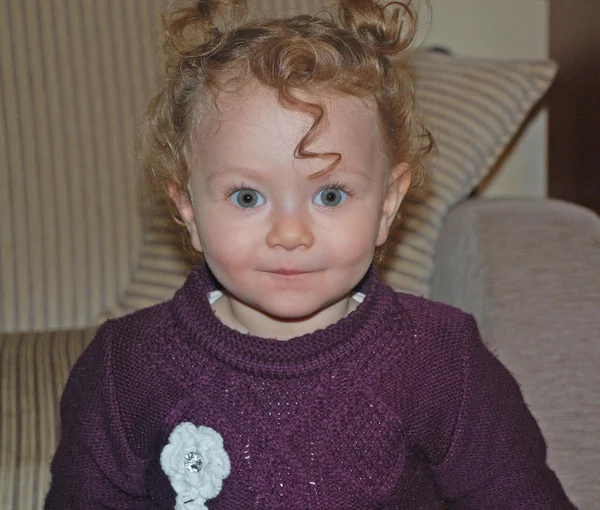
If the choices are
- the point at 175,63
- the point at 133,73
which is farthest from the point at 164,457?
the point at 133,73

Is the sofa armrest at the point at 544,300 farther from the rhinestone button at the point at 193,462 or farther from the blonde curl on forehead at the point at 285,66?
the rhinestone button at the point at 193,462

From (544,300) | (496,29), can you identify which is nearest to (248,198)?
(544,300)

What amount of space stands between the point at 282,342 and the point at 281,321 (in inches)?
2.1

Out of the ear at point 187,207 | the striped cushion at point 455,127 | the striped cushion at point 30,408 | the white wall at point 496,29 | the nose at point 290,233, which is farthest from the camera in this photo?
the white wall at point 496,29

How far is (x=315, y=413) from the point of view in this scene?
94cm

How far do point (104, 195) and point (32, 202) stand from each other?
0.11m

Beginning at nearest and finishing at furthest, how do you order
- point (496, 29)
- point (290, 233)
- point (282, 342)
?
point (290, 233), point (282, 342), point (496, 29)

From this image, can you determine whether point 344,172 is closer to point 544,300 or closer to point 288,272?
point 288,272

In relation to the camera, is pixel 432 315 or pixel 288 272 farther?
pixel 432 315

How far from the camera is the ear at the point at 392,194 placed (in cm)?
98

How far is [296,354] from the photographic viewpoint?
37.5 inches

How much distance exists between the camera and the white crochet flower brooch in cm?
93

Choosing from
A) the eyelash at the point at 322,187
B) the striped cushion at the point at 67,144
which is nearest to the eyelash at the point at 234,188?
the eyelash at the point at 322,187

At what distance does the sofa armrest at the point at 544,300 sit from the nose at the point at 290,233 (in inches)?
14.7
